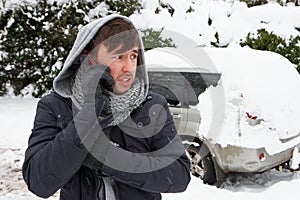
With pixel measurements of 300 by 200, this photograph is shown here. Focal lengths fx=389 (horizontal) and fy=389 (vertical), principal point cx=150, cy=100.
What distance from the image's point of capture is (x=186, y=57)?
5.30 m

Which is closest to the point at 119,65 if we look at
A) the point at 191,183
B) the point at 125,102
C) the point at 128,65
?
the point at 128,65

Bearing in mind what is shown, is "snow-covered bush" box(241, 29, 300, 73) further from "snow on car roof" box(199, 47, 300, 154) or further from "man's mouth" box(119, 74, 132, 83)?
"man's mouth" box(119, 74, 132, 83)

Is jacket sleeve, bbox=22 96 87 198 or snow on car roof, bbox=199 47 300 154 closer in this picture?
jacket sleeve, bbox=22 96 87 198

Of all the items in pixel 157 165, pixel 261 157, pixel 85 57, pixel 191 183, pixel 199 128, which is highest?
pixel 85 57

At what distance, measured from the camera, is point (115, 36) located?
146 cm

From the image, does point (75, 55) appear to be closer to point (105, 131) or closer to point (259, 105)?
point (105, 131)

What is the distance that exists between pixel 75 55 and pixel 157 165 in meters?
0.52

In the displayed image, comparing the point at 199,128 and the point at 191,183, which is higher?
the point at 199,128

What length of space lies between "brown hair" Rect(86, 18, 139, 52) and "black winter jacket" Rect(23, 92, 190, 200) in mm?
254

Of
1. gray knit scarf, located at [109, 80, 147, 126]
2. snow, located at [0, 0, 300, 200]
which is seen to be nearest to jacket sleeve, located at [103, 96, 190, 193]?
gray knit scarf, located at [109, 80, 147, 126]

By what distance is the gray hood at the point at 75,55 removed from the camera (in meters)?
1.47

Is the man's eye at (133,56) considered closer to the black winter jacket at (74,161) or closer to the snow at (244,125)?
the black winter jacket at (74,161)

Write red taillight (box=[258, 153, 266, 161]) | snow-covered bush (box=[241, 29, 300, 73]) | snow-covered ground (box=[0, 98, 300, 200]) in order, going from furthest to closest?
snow-covered bush (box=[241, 29, 300, 73]), red taillight (box=[258, 153, 266, 161]), snow-covered ground (box=[0, 98, 300, 200])

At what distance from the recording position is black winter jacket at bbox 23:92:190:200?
132 cm
